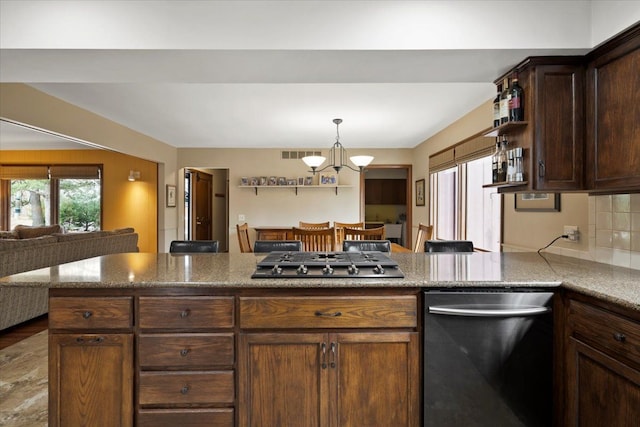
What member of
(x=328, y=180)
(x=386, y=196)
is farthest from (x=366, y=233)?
(x=386, y=196)

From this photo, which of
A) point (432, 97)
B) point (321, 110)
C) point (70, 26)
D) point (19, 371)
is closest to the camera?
point (70, 26)

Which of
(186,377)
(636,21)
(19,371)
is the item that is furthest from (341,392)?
(19,371)

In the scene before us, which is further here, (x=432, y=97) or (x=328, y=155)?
(x=328, y=155)

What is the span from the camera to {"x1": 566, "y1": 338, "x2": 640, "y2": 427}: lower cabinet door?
3.89 feet

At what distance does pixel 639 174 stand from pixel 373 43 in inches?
55.0

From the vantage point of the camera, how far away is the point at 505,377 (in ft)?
5.01

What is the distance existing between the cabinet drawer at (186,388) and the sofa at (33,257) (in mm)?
1883

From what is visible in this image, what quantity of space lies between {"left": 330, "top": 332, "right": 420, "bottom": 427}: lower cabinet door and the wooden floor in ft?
10.4

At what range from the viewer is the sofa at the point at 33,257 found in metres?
3.16

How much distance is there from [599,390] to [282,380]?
127cm

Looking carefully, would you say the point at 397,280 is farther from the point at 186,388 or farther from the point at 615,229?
the point at 615,229

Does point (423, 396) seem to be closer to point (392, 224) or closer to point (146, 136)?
point (146, 136)

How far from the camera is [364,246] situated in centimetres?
261

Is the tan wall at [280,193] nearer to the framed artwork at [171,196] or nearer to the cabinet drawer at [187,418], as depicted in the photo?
the framed artwork at [171,196]
